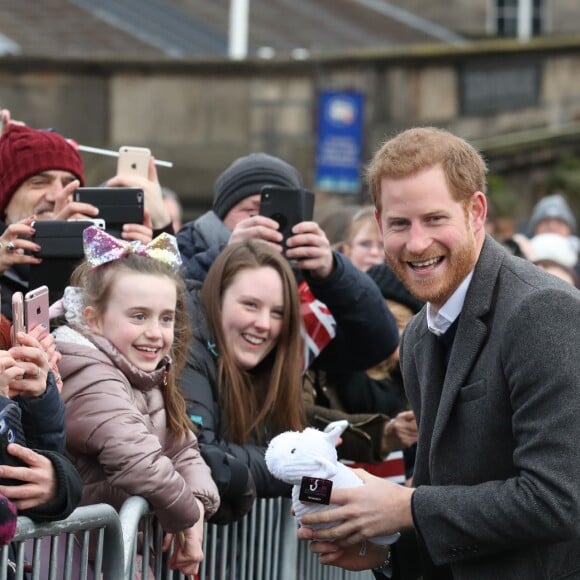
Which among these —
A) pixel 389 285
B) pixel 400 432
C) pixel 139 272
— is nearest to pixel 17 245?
pixel 139 272

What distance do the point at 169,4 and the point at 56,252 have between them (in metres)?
24.6

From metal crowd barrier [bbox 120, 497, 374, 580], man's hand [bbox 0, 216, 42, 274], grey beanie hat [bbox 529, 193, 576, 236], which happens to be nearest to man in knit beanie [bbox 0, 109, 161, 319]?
man's hand [bbox 0, 216, 42, 274]

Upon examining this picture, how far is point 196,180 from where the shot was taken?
21156 millimetres

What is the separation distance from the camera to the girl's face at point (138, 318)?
5.28 meters

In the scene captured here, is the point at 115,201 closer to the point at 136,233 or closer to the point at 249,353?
the point at 136,233

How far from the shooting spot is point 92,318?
17.6 feet

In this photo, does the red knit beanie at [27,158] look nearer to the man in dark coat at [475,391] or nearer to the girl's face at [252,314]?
the girl's face at [252,314]

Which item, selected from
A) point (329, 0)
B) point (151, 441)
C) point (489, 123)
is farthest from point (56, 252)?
point (329, 0)

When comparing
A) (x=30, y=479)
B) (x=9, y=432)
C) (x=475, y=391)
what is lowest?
(x=30, y=479)

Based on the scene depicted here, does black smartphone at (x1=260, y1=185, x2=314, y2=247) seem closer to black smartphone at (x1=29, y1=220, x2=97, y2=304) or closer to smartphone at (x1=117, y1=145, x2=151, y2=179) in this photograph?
smartphone at (x1=117, y1=145, x2=151, y2=179)

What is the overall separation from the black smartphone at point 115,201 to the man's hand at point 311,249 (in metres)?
0.64

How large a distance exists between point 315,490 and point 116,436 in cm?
68

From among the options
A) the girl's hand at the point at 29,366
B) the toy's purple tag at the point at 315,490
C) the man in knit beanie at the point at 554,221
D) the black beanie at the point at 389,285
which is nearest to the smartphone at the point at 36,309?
the girl's hand at the point at 29,366

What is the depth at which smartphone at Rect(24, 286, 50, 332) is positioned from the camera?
182 inches
